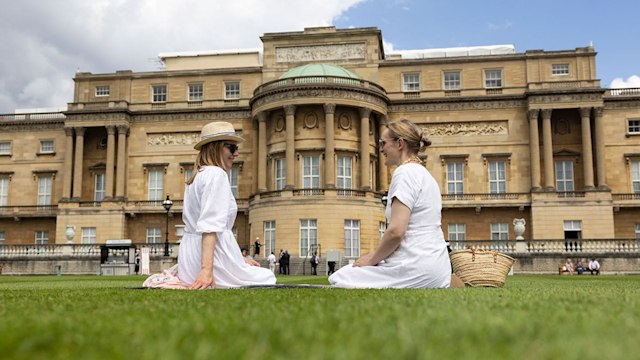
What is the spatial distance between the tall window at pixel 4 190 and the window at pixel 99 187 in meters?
7.93

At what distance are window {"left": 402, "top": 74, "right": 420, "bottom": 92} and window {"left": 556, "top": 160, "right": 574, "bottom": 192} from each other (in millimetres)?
11555

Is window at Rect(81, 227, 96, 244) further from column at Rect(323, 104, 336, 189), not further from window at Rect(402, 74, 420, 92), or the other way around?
window at Rect(402, 74, 420, 92)

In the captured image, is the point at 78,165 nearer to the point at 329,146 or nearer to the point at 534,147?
the point at 329,146

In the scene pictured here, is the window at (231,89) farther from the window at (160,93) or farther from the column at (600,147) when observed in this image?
the column at (600,147)

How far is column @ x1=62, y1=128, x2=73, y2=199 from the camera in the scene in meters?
44.6

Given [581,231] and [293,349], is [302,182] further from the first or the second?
[293,349]

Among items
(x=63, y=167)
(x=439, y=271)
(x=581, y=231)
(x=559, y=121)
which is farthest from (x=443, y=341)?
(x=63, y=167)

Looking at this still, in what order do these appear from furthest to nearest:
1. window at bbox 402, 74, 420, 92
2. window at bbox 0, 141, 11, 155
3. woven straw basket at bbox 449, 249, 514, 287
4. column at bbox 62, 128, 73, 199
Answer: window at bbox 0, 141, 11, 155
window at bbox 402, 74, 420, 92
column at bbox 62, 128, 73, 199
woven straw basket at bbox 449, 249, 514, 287

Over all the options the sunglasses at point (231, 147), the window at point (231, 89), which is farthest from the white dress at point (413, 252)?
the window at point (231, 89)

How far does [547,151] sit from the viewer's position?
40844 mm

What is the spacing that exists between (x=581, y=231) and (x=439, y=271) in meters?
36.7

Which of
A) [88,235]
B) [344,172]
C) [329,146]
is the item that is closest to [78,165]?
[88,235]

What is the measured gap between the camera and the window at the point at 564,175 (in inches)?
1655

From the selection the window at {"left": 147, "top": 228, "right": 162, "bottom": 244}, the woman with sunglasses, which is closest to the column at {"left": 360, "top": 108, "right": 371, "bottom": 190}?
the window at {"left": 147, "top": 228, "right": 162, "bottom": 244}
